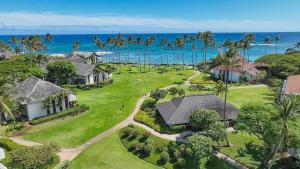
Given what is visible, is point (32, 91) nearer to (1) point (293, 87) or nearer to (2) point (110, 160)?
(2) point (110, 160)

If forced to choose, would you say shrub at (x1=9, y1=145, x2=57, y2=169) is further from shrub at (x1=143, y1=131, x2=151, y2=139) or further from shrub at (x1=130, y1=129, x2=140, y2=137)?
shrub at (x1=143, y1=131, x2=151, y2=139)

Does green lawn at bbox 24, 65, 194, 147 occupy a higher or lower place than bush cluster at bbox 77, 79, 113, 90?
lower

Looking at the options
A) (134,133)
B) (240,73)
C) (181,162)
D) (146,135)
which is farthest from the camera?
(240,73)

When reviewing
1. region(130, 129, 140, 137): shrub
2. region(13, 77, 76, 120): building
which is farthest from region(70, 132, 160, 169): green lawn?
region(13, 77, 76, 120): building

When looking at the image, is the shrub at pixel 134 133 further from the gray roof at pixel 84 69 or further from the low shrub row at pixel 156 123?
the gray roof at pixel 84 69

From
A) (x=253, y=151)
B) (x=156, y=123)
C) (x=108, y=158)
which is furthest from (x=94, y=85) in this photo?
(x=253, y=151)

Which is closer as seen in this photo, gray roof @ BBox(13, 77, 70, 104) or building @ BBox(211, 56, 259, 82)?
gray roof @ BBox(13, 77, 70, 104)

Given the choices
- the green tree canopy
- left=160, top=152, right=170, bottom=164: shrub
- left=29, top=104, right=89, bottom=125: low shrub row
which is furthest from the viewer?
the green tree canopy

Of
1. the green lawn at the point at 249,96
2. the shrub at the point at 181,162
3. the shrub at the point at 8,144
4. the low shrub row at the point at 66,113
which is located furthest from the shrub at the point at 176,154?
the green lawn at the point at 249,96
